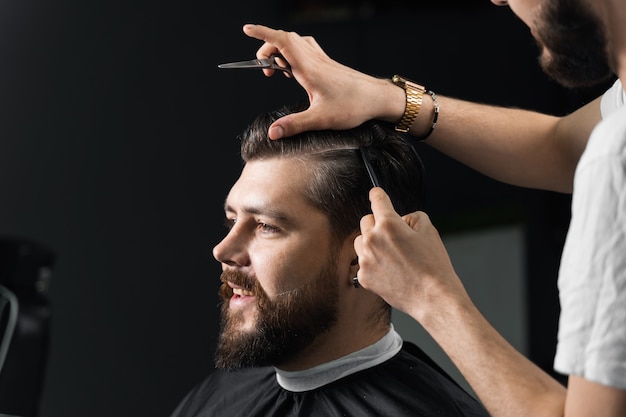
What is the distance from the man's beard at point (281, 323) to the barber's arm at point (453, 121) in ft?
1.02

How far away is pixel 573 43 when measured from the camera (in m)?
1.39

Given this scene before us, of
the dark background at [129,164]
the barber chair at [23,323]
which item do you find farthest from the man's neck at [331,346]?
the dark background at [129,164]

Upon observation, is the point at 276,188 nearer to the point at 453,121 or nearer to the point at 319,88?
the point at 319,88

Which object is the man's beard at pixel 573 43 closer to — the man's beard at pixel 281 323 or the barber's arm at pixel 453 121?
the barber's arm at pixel 453 121

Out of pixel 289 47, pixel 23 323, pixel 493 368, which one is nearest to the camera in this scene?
pixel 493 368

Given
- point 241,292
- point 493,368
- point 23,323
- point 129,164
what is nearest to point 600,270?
point 493,368

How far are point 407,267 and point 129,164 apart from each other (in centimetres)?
191

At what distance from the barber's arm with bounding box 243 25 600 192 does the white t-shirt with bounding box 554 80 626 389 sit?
0.71 metres

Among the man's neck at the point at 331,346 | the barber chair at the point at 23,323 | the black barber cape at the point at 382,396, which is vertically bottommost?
the barber chair at the point at 23,323

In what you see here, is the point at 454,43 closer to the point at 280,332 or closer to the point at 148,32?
the point at 148,32

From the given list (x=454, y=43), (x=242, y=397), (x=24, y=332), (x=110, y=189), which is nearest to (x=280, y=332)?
(x=242, y=397)

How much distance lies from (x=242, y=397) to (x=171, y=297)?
4.21ft

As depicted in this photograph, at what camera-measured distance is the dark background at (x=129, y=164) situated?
2953mm

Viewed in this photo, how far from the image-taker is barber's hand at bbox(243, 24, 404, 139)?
5.96 ft
